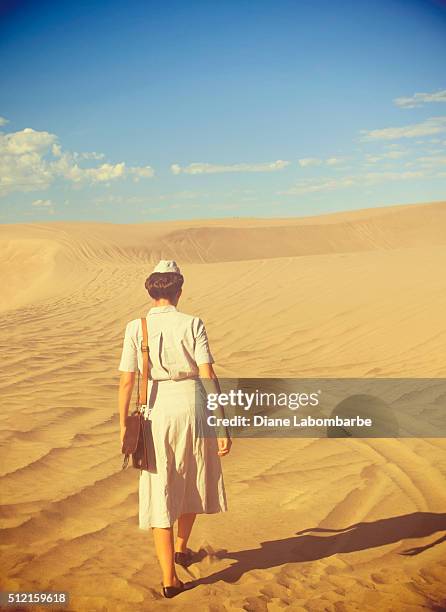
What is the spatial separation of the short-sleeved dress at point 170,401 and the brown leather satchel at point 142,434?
33 mm

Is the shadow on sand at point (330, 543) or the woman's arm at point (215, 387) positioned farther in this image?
the shadow on sand at point (330, 543)

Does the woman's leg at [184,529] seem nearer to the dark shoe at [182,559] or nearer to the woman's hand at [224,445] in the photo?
the dark shoe at [182,559]

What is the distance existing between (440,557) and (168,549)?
1.58m

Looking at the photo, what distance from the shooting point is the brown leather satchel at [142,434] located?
A: 333cm

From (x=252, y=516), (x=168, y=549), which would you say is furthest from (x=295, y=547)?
A: (x=168, y=549)

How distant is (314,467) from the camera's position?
18.1 ft

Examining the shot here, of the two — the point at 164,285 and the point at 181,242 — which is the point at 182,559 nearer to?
the point at 164,285

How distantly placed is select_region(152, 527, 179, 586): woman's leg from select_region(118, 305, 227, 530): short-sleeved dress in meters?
0.04

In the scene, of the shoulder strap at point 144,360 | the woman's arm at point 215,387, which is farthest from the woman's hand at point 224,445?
the shoulder strap at point 144,360

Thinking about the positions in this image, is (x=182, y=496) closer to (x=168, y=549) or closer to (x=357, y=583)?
(x=168, y=549)
